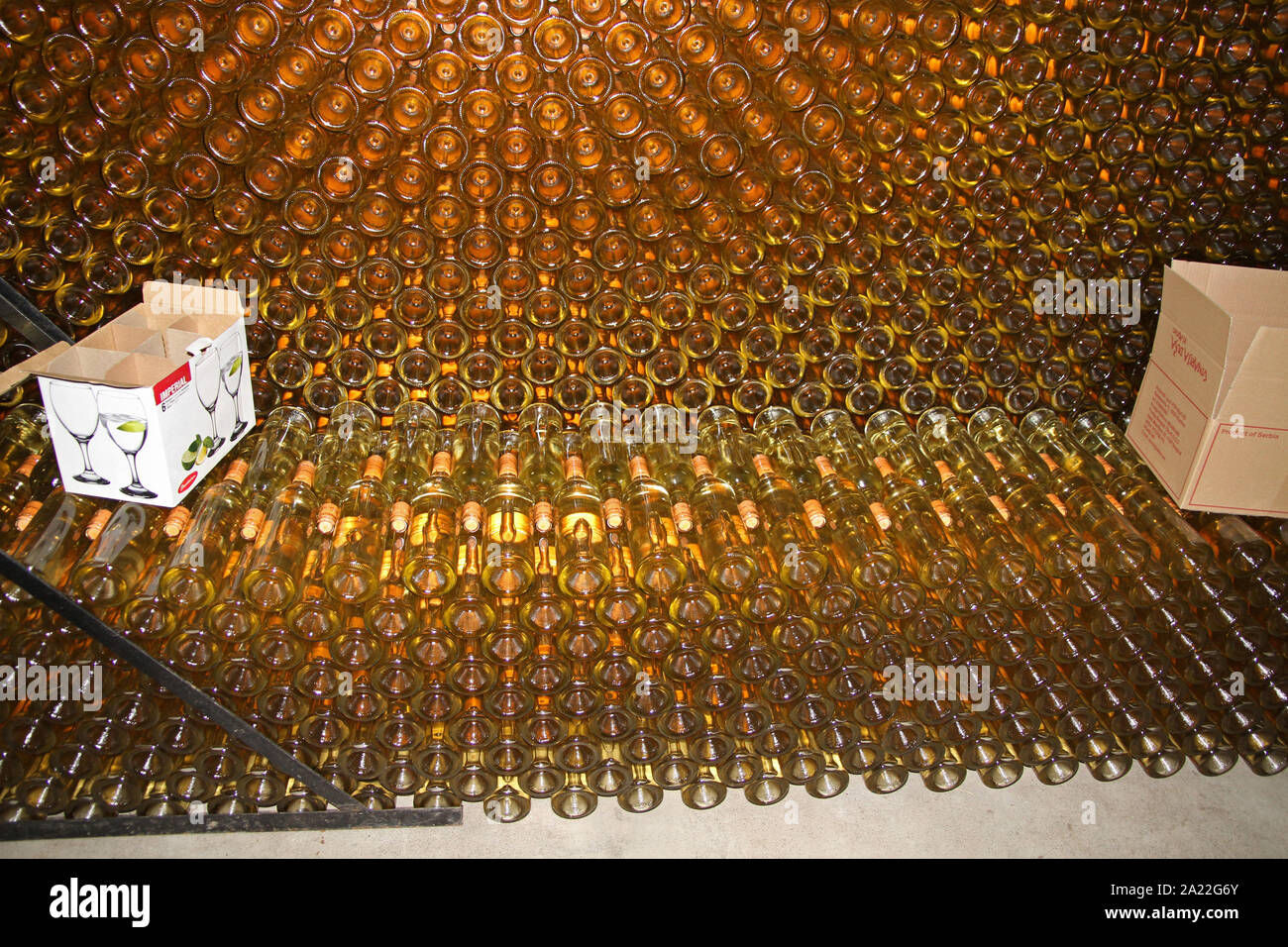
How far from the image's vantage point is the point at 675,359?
2.25 meters

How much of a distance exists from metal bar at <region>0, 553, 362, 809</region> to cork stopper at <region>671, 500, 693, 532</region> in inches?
37.0

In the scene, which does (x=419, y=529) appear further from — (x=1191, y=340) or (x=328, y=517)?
(x=1191, y=340)

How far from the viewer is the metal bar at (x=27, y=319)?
2.02m

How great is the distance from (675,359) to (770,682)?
768mm

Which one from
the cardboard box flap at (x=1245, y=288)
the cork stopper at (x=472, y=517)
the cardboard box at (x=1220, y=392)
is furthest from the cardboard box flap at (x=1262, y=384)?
the cork stopper at (x=472, y=517)

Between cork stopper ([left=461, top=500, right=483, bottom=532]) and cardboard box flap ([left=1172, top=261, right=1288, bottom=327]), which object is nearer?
cork stopper ([left=461, top=500, right=483, bottom=532])

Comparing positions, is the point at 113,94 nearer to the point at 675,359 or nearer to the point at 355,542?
the point at 355,542

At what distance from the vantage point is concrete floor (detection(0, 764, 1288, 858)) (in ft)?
7.56

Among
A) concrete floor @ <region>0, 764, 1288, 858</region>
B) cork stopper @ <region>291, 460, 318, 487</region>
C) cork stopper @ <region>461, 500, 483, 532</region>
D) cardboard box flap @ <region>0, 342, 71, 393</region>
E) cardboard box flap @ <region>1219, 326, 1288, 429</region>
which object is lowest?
concrete floor @ <region>0, 764, 1288, 858</region>

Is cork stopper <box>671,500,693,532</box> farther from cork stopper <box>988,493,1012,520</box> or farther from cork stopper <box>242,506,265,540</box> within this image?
cork stopper <box>242,506,265,540</box>

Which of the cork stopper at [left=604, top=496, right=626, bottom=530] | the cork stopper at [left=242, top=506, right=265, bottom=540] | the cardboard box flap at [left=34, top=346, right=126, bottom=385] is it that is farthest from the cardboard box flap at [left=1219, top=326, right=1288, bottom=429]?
the cardboard box flap at [left=34, top=346, right=126, bottom=385]

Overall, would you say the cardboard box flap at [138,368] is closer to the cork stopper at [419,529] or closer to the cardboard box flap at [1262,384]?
the cork stopper at [419,529]

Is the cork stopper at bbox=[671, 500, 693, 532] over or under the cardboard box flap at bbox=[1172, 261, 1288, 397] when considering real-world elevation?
under

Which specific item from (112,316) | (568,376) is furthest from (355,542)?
(112,316)
